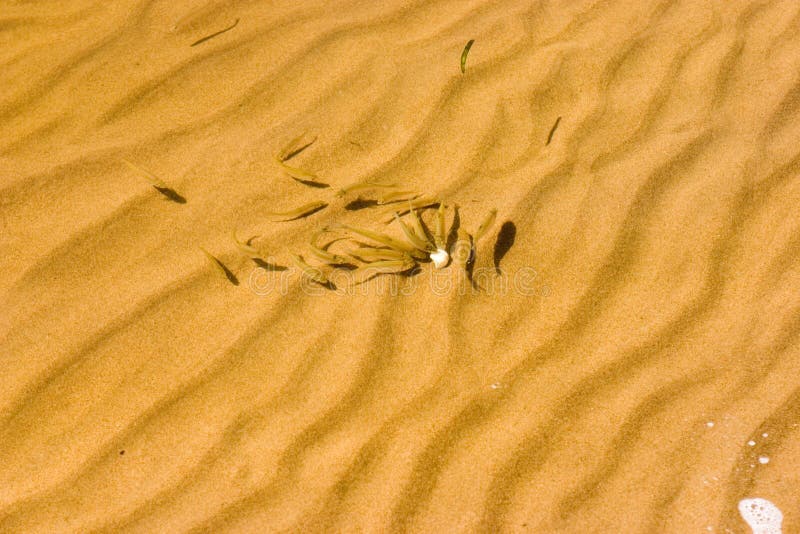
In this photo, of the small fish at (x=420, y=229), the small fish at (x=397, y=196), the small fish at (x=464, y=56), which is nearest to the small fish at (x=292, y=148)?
the small fish at (x=397, y=196)

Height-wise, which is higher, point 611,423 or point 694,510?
point 611,423

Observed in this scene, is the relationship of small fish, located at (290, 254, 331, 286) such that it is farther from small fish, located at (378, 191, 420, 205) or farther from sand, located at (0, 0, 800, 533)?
small fish, located at (378, 191, 420, 205)

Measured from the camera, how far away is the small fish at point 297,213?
191 cm

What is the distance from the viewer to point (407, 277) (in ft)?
5.97

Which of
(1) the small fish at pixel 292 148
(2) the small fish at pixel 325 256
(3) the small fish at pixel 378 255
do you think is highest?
(1) the small fish at pixel 292 148

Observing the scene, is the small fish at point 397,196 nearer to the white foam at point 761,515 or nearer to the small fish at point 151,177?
the small fish at point 151,177

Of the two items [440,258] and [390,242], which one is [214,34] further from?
[440,258]

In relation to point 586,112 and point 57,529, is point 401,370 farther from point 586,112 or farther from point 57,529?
point 586,112

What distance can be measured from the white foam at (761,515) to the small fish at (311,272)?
3.56 feet

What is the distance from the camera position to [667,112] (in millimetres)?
2123

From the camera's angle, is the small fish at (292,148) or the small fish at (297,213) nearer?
the small fish at (297,213)

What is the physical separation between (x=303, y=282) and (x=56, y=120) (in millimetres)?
925

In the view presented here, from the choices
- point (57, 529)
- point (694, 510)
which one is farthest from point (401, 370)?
point (57, 529)

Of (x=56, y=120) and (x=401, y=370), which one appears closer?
(x=401, y=370)
